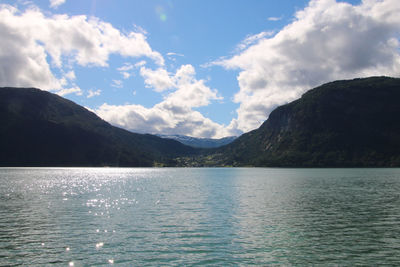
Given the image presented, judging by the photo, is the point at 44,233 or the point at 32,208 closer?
the point at 44,233

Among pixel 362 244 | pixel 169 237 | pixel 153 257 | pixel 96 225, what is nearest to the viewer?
pixel 153 257

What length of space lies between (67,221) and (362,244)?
40868 millimetres

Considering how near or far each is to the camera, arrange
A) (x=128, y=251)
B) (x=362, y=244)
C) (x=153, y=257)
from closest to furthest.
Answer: (x=153, y=257) < (x=128, y=251) < (x=362, y=244)

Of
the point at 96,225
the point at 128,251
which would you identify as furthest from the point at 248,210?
the point at 128,251

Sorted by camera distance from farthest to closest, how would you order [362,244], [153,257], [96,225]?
[96,225] < [362,244] < [153,257]

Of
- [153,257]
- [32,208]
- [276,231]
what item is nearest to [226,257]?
[153,257]

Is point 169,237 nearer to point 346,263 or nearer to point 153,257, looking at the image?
point 153,257

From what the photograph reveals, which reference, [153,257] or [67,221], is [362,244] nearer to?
[153,257]

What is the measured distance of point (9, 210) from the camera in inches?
2206

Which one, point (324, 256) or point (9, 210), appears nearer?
point (324, 256)

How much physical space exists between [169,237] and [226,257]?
1003 centimetres

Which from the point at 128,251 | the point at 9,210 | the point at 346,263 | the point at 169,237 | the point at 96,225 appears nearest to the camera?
the point at 346,263

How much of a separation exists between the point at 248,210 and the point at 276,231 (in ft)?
58.0

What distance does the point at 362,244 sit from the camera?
33.1 m
